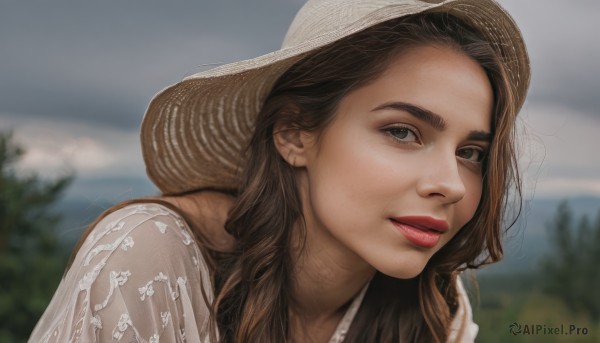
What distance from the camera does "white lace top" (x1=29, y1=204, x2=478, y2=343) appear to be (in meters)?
1.67

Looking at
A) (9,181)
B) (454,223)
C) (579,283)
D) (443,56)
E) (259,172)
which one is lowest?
(579,283)

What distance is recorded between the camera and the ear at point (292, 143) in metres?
1.91

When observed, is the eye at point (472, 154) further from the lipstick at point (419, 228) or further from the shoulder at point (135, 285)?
the shoulder at point (135, 285)

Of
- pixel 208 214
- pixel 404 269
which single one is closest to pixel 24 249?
pixel 208 214

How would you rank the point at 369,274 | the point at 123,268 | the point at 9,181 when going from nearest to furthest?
the point at 123,268 < the point at 369,274 < the point at 9,181

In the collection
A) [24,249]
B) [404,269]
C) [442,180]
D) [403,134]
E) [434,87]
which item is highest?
[434,87]

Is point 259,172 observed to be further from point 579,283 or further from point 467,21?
point 579,283

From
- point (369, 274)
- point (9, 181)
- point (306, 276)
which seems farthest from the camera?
point (9, 181)

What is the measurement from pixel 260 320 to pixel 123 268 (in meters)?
0.40

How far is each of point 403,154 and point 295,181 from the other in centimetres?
36

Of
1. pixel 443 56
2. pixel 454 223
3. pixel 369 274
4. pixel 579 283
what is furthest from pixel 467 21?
pixel 579 283

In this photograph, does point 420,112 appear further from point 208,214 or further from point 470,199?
point 208,214

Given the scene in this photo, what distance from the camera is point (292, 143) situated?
1.94 meters

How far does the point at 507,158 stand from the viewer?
6.39ft
